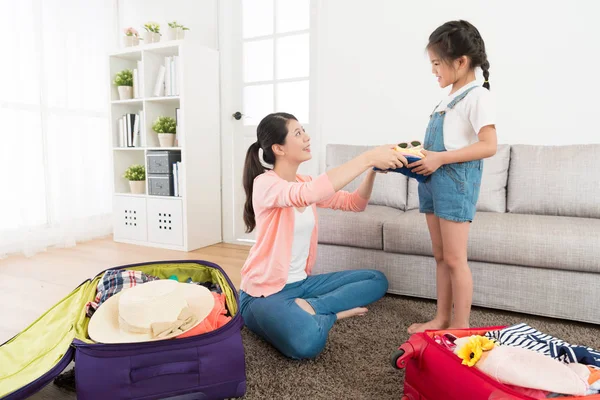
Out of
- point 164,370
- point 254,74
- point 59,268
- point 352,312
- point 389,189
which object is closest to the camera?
point 164,370

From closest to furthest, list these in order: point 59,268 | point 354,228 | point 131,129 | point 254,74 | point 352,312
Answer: point 352,312 → point 354,228 → point 59,268 → point 254,74 → point 131,129

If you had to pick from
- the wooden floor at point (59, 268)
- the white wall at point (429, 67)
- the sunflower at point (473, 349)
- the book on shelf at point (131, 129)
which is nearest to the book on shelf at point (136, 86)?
the book on shelf at point (131, 129)

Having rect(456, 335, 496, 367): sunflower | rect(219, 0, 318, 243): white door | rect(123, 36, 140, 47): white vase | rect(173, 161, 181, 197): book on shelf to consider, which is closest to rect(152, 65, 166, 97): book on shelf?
rect(123, 36, 140, 47): white vase

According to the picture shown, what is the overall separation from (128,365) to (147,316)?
0.43ft

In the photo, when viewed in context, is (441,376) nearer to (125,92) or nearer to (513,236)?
(513,236)

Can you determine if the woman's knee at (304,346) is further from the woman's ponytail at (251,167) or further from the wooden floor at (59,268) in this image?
the wooden floor at (59,268)

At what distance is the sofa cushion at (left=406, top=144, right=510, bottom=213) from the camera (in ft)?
7.54

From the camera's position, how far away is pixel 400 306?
2008mm

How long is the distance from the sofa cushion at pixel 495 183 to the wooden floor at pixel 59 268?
1.41m

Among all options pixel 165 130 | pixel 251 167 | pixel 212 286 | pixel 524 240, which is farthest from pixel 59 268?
pixel 524 240

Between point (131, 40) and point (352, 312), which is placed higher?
point (131, 40)

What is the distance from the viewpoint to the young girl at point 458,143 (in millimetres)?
1421

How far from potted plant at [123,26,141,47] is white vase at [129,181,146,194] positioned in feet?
3.62

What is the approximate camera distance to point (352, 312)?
1804mm
